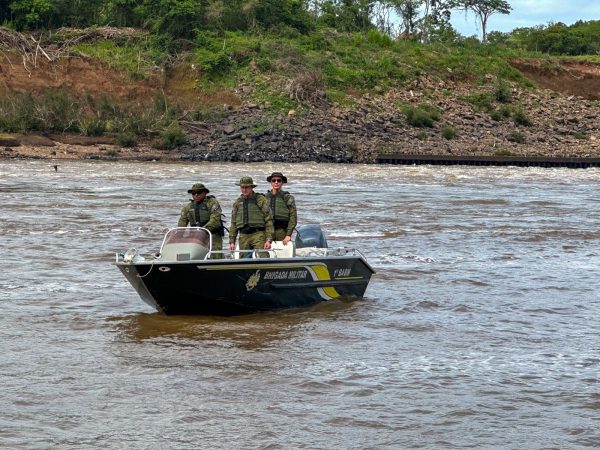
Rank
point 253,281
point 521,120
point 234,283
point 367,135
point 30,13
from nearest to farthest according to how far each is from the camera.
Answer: point 234,283
point 253,281
point 367,135
point 521,120
point 30,13

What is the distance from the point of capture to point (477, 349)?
11250 mm

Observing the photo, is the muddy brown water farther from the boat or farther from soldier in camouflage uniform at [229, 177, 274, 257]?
soldier in camouflage uniform at [229, 177, 274, 257]

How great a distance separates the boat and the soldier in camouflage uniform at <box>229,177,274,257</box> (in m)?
0.24

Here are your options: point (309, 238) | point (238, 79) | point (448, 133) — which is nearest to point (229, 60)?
point (238, 79)

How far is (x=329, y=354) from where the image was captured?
11.0 metres

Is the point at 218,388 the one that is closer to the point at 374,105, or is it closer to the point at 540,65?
the point at 374,105

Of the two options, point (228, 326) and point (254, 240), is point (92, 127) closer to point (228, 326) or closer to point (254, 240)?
point (254, 240)

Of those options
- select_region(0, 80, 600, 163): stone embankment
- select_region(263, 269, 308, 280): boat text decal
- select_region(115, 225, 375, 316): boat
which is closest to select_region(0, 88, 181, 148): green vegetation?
select_region(0, 80, 600, 163): stone embankment

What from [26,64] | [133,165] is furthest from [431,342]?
[26,64]

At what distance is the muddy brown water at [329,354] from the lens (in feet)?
27.8

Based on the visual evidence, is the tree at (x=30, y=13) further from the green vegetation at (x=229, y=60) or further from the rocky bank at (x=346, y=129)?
the rocky bank at (x=346, y=129)

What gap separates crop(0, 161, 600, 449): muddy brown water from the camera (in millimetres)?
8477

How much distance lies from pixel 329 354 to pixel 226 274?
160cm

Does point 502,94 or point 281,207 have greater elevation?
point 502,94
